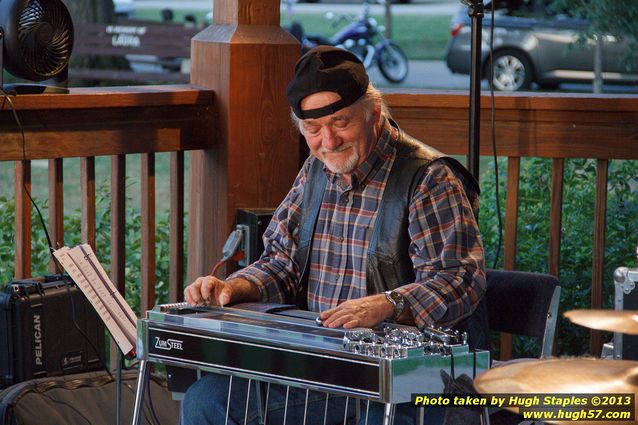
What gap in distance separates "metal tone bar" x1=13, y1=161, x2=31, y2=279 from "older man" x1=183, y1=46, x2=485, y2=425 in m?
0.87

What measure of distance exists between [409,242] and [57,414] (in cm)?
118

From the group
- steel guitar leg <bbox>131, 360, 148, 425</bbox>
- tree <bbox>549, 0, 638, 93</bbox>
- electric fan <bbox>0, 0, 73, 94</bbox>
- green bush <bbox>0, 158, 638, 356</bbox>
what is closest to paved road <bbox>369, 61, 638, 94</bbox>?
tree <bbox>549, 0, 638, 93</bbox>

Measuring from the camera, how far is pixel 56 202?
392cm

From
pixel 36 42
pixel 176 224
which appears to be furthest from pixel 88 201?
pixel 36 42

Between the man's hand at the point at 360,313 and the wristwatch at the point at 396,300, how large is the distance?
12 mm

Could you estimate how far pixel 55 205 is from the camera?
3.92 meters

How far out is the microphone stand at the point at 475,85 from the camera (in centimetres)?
385

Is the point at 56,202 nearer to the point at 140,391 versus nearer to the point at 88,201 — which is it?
the point at 88,201

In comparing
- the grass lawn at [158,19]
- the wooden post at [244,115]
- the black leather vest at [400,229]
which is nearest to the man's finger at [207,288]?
the black leather vest at [400,229]

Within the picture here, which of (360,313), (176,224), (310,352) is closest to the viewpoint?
(310,352)

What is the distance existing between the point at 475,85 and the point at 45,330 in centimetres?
153

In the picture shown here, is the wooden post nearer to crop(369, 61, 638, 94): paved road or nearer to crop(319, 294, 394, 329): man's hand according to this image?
crop(319, 294, 394, 329): man's hand

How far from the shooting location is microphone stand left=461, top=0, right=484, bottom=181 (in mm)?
3848

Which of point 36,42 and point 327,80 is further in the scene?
point 36,42
